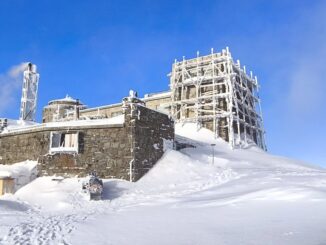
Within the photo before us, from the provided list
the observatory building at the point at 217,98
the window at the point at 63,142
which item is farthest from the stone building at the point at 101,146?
the observatory building at the point at 217,98

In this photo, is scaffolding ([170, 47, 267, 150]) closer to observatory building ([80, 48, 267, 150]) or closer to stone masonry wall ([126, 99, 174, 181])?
observatory building ([80, 48, 267, 150])

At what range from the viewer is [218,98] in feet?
119

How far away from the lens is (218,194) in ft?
46.6

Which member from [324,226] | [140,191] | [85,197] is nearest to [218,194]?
[140,191]

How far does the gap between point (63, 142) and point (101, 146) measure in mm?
2230

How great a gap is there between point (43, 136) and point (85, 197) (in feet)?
19.7

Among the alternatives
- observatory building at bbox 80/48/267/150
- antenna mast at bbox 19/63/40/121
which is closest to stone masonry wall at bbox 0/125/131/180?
observatory building at bbox 80/48/267/150

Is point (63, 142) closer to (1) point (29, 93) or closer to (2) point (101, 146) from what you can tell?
(2) point (101, 146)

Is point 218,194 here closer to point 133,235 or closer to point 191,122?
point 133,235

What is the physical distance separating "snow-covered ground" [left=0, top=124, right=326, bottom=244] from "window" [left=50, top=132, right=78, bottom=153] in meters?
1.83

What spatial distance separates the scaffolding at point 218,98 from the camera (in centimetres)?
3519

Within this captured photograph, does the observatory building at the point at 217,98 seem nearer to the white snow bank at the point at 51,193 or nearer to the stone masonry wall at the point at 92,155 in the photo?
the stone masonry wall at the point at 92,155

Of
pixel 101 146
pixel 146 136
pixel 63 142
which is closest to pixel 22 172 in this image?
pixel 63 142

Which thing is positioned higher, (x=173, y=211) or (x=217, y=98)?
(x=217, y=98)
